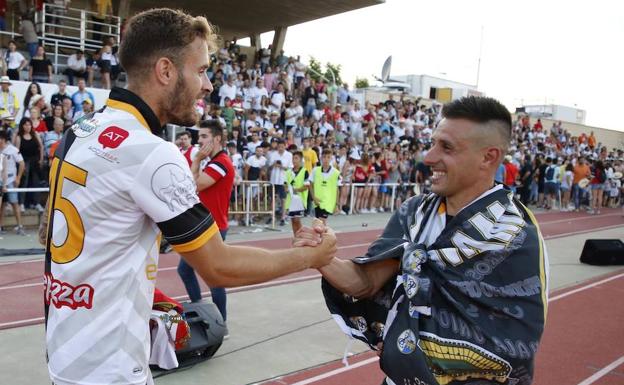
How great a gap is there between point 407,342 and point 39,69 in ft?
45.2

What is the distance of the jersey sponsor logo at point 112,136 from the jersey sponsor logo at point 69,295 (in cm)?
48

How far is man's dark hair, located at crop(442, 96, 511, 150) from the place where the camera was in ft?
8.06

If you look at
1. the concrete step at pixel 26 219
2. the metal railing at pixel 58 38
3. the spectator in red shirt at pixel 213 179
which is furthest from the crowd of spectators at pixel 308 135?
the spectator in red shirt at pixel 213 179

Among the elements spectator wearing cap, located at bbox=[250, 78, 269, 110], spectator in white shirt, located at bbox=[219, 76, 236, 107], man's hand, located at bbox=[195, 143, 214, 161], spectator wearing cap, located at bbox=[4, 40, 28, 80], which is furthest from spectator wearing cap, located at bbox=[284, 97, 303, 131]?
man's hand, located at bbox=[195, 143, 214, 161]

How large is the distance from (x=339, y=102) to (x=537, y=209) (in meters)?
9.60

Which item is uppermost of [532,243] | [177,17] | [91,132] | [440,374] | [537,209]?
[177,17]

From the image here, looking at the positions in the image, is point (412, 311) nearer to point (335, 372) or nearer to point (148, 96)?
point (148, 96)

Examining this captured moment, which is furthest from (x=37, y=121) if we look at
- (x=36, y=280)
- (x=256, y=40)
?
(x=256, y=40)

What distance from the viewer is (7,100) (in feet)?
37.9

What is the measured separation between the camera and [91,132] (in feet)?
6.31

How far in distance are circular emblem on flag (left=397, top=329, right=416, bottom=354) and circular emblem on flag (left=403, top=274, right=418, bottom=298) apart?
15cm

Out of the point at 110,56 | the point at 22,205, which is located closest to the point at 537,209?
the point at 110,56

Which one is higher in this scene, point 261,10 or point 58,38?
point 261,10

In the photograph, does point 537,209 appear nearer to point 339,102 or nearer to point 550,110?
point 339,102
